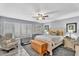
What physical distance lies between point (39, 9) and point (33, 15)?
0.14m

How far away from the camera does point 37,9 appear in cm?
189

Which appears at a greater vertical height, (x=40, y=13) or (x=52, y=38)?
(x=40, y=13)

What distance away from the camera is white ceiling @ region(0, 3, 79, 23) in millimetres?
1895

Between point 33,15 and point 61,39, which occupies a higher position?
point 33,15

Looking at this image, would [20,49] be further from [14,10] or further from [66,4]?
[66,4]

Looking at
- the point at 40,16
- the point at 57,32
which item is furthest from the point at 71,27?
the point at 40,16

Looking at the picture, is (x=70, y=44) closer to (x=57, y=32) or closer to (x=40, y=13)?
(x=57, y=32)

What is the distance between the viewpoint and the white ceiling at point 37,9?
189cm

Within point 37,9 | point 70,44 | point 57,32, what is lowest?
point 70,44

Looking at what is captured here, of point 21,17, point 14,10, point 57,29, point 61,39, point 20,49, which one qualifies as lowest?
point 20,49

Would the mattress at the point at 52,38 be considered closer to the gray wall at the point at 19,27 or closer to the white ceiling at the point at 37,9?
the gray wall at the point at 19,27

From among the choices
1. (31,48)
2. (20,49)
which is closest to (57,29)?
(31,48)

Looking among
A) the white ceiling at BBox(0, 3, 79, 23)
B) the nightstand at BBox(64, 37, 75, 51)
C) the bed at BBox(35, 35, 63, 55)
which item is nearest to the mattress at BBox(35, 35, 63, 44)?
the bed at BBox(35, 35, 63, 55)

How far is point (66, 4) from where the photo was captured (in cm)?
190
